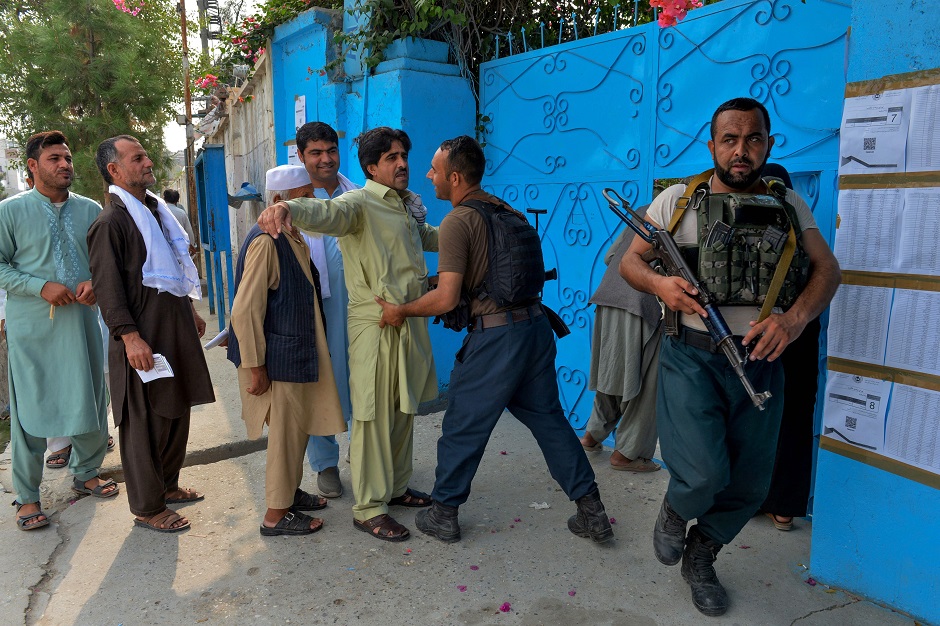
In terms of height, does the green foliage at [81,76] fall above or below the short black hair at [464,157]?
above

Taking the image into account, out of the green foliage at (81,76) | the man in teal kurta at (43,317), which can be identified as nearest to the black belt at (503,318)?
the man in teal kurta at (43,317)

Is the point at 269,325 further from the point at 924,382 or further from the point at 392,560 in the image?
the point at 924,382

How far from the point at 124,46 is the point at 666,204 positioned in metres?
12.3

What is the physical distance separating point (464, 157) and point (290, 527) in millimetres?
1932

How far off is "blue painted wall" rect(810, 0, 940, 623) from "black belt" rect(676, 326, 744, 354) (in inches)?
29.1

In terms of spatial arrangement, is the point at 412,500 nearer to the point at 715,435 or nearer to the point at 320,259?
the point at 320,259

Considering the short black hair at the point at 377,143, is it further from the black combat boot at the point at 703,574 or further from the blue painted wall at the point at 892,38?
the black combat boot at the point at 703,574

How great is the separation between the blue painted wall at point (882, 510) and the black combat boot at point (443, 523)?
1.53 metres

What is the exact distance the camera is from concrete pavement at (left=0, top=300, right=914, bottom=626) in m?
2.62

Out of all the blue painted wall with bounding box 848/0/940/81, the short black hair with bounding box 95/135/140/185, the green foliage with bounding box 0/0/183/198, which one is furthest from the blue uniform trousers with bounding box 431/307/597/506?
the green foliage with bounding box 0/0/183/198

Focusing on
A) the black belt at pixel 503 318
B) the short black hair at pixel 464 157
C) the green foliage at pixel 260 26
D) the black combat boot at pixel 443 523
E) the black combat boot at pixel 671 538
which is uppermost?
the green foliage at pixel 260 26

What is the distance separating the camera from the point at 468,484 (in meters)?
3.14

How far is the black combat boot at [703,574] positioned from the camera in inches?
101

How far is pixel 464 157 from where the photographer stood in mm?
3062
